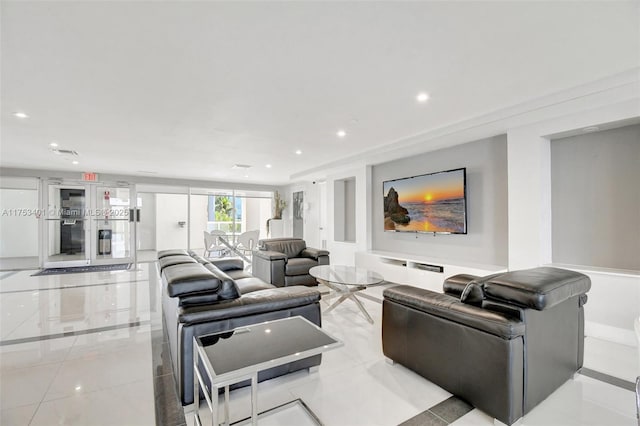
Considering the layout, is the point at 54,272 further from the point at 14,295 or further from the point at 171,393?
the point at 171,393

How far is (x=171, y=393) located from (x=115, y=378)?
0.54 meters

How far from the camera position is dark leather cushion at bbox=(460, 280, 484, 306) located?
1887 mm

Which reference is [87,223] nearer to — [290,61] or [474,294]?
[290,61]

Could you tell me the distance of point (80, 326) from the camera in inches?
128

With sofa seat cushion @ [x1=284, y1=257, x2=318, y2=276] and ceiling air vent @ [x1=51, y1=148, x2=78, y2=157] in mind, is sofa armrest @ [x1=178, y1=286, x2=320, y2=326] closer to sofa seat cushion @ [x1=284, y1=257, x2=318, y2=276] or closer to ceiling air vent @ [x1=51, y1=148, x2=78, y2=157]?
sofa seat cushion @ [x1=284, y1=257, x2=318, y2=276]

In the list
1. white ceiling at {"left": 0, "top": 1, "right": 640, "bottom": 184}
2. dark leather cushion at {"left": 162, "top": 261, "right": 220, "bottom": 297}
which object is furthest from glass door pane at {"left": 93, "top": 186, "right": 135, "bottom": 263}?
dark leather cushion at {"left": 162, "top": 261, "right": 220, "bottom": 297}

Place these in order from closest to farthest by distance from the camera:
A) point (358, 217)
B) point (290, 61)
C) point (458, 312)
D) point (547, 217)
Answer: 1. point (458, 312)
2. point (290, 61)
3. point (547, 217)
4. point (358, 217)

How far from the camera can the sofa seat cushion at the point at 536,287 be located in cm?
158

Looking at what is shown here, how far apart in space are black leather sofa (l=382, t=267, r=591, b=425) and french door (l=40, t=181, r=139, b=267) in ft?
26.8

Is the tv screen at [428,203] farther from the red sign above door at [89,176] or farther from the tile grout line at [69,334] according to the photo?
the red sign above door at [89,176]

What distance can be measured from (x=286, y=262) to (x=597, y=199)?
161 inches

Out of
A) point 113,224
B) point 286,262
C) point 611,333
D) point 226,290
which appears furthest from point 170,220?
point 611,333

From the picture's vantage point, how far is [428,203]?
187 inches

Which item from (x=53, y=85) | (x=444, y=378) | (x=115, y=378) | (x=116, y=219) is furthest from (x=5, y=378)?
(x=116, y=219)
